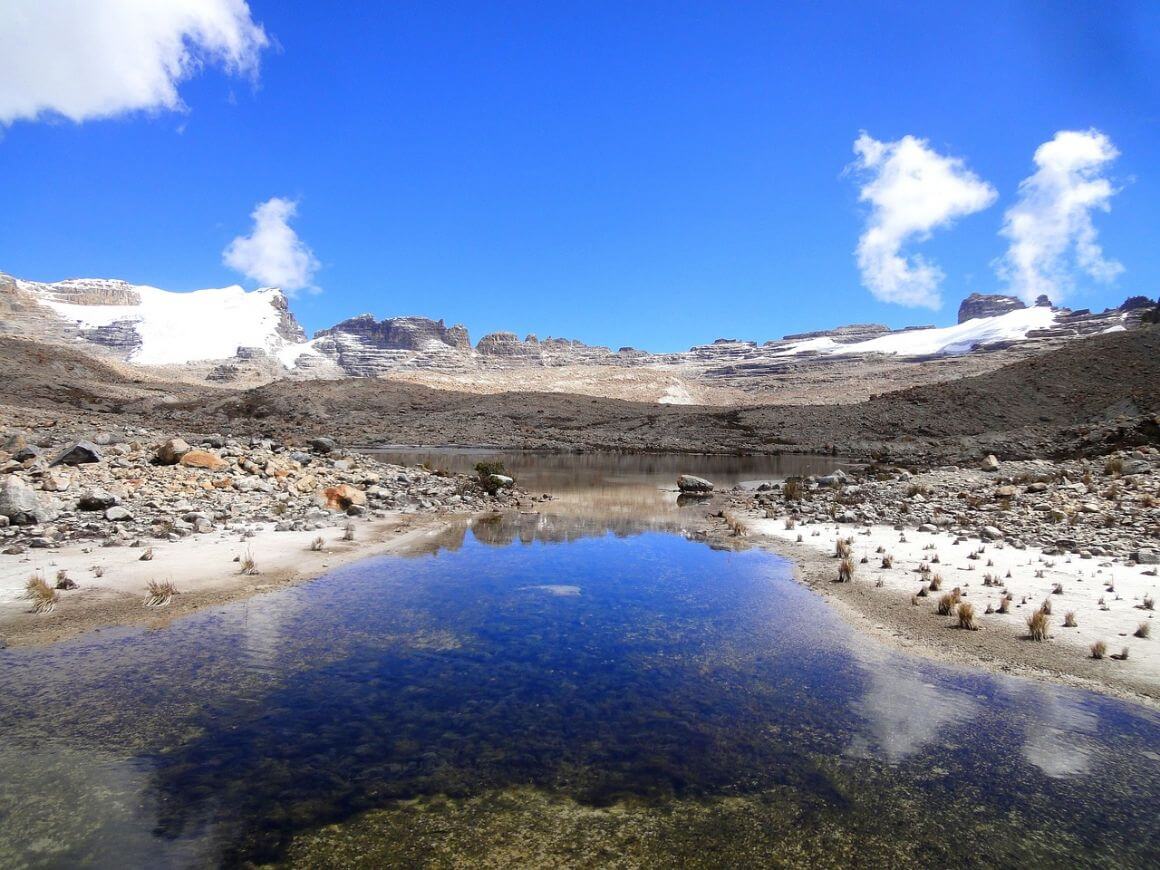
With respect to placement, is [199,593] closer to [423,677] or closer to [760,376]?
[423,677]

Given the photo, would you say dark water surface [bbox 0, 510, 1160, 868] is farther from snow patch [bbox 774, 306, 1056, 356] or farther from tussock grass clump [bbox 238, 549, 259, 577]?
snow patch [bbox 774, 306, 1056, 356]

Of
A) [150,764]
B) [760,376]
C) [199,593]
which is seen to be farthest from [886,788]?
[760,376]

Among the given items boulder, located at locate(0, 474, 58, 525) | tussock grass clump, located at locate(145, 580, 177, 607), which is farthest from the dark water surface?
boulder, located at locate(0, 474, 58, 525)

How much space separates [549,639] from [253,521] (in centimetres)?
987

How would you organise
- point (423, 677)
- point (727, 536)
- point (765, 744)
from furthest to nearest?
point (727, 536)
point (423, 677)
point (765, 744)

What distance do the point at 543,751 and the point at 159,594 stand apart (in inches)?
→ 260

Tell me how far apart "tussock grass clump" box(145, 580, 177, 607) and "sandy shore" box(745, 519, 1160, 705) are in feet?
31.8

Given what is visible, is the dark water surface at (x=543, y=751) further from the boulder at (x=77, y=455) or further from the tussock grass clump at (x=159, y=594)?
the boulder at (x=77, y=455)

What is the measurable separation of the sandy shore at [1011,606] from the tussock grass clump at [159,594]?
9.69m

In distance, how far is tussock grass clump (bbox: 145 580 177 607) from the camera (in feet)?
28.7

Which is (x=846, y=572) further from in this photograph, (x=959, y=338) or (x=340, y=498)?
(x=959, y=338)

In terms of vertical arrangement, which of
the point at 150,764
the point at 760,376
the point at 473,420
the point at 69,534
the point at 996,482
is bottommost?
the point at 150,764

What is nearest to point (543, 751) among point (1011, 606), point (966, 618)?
point (966, 618)

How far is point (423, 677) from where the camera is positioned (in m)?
6.71
